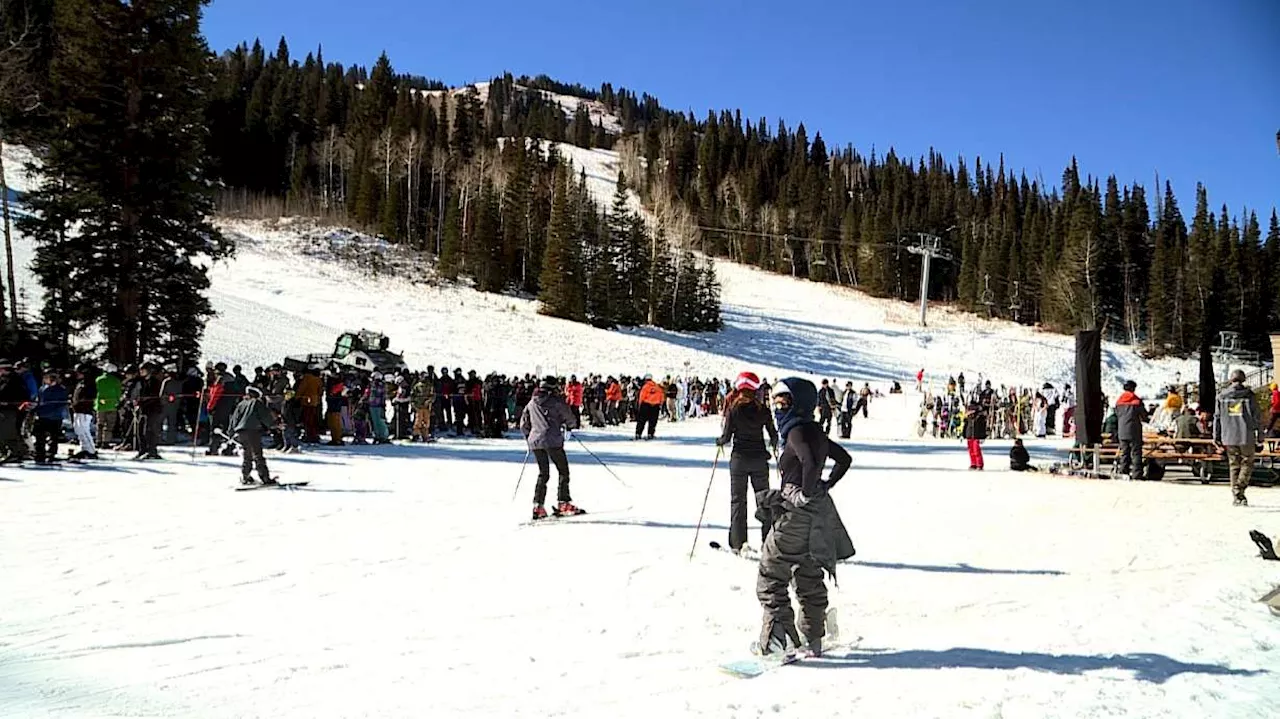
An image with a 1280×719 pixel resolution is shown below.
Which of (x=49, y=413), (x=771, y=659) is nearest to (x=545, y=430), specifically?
(x=771, y=659)

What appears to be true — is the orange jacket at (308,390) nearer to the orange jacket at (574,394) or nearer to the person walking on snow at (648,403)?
the person walking on snow at (648,403)

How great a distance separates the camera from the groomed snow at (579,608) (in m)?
4.69

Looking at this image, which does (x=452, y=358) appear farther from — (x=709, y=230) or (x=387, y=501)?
(x=709, y=230)

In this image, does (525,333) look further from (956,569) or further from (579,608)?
(579,608)

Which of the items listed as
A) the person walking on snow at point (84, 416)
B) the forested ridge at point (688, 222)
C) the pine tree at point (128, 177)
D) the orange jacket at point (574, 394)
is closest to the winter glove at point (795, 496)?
the person walking on snow at point (84, 416)

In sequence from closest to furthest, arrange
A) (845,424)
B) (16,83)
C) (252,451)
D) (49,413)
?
(252,451) < (49,413) < (16,83) < (845,424)

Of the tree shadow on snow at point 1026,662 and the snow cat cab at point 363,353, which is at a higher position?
the snow cat cab at point 363,353

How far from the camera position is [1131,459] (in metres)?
15.1

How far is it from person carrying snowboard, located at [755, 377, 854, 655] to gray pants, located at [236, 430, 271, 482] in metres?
8.70

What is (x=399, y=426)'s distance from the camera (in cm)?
2052

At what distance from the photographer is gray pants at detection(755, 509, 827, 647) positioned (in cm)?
525

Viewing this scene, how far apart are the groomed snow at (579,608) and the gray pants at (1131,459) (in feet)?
9.08

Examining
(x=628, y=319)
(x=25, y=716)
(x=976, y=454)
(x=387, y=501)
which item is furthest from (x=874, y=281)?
(x=25, y=716)

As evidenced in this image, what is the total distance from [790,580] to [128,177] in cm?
1981
